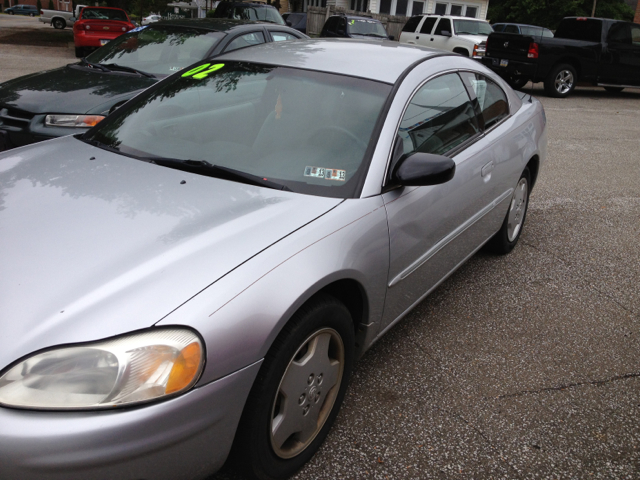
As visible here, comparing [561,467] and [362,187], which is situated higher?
[362,187]

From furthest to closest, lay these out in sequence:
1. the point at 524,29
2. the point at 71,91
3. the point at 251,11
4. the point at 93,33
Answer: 1. the point at 524,29
2. the point at 251,11
3. the point at 93,33
4. the point at 71,91

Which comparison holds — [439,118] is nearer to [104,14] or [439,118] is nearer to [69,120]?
[69,120]

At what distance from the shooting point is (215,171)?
250 centimetres

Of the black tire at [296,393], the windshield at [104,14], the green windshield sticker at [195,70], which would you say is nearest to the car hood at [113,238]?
the black tire at [296,393]

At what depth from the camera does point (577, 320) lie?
3564 mm

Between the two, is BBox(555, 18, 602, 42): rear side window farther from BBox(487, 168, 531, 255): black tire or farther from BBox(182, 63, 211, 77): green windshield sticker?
BBox(182, 63, 211, 77): green windshield sticker

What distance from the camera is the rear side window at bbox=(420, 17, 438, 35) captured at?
59.9ft

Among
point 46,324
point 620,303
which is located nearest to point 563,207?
point 620,303

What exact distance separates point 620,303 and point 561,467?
1.85m

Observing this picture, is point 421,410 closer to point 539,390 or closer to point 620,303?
point 539,390

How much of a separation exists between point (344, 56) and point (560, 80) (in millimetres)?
12566

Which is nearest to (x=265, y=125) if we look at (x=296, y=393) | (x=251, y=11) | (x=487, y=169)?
(x=296, y=393)

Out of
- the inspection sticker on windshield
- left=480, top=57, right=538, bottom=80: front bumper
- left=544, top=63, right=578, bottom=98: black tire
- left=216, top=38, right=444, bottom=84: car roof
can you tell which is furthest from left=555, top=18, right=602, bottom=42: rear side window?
the inspection sticker on windshield

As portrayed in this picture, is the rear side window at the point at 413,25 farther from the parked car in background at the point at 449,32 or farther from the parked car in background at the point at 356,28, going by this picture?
the parked car in background at the point at 356,28
